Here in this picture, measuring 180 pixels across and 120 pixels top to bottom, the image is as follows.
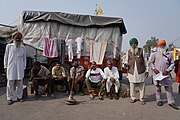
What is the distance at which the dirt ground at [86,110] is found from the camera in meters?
→ 4.48

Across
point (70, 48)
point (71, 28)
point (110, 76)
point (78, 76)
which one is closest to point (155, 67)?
point (110, 76)

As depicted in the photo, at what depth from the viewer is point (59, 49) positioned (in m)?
8.46

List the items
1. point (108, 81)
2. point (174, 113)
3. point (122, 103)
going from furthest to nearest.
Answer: point (108, 81)
point (122, 103)
point (174, 113)

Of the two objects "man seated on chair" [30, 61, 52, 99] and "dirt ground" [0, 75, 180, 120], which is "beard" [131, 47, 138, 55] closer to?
"dirt ground" [0, 75, 180, 120]

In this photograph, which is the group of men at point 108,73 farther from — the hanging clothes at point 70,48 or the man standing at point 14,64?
the hanging clothes at point 70,48

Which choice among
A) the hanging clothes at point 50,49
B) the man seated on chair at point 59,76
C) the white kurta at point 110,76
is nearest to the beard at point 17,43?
the man seated on chair at point 59,76

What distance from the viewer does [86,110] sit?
5020mm

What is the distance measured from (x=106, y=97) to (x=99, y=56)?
241cm

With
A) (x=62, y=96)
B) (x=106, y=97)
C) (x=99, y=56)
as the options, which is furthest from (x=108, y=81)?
(x=99, y=56)

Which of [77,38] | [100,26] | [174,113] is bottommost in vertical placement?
[174,113]

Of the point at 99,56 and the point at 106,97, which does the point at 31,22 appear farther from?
the point at 106,97

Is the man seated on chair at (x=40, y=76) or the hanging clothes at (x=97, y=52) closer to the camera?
the man seated on chair at (x=40, y=76)

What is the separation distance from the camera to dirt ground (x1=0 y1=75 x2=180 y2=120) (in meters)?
4.48

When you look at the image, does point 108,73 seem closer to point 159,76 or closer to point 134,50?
point 134,50
